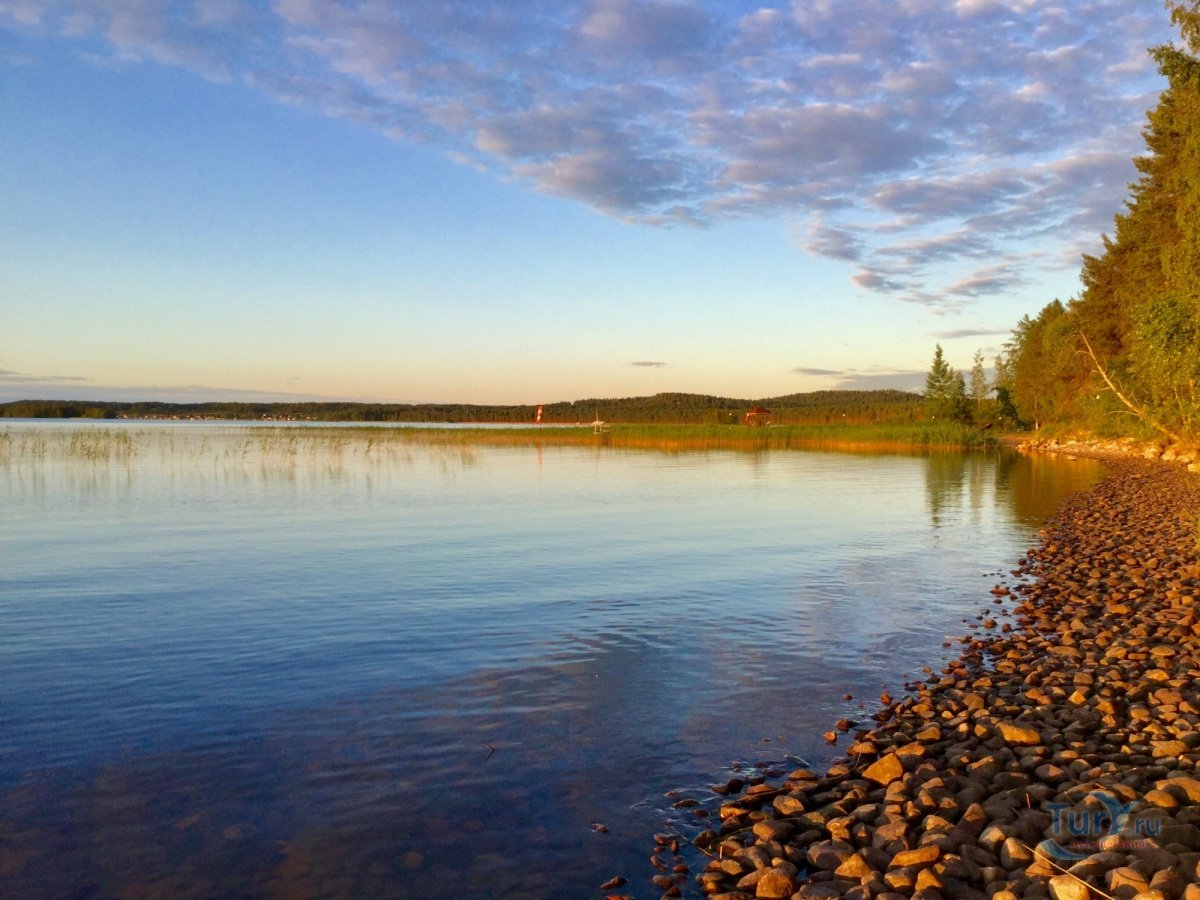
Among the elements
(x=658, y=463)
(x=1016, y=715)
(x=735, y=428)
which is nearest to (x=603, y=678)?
(x=1016, y=715)

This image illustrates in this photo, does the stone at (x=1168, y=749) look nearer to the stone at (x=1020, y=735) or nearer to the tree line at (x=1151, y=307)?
the stone at (x=1020, y=735)

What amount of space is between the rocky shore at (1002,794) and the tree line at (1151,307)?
23.1 metres

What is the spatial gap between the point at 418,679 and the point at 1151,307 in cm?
3165

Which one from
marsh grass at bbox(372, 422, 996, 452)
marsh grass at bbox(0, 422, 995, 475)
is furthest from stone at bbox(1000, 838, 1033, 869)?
marsh grass at bbox(372, 422, 996, 452)

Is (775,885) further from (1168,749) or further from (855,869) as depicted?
(1168,749)

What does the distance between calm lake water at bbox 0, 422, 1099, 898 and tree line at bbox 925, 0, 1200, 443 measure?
427 inches

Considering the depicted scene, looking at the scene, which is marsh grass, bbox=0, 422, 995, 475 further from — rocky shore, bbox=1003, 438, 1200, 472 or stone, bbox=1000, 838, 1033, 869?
stone, bbox=1000, 838, 1033, 869

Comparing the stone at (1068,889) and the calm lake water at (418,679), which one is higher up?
the stone at (1068,889)

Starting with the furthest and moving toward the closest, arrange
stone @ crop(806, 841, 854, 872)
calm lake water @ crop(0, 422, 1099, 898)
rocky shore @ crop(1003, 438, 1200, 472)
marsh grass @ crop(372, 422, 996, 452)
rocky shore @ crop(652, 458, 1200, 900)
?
1. marsh grass @ crop(372, 422, 996, 452)
2. rocky shore @ crop(1003, 438, 1200, 472)
3. calm lake water @ crop(0, 422, 1099, 898)
4. stone @ crop(806, 841, 854, 872)
5. rocky shore @ crop(652, 458, 1200, 900)

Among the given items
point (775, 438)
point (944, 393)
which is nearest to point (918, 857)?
point (775, 438)

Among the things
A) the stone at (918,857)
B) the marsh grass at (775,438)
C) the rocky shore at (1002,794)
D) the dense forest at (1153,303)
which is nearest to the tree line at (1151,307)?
the dense forest at (1153,303)

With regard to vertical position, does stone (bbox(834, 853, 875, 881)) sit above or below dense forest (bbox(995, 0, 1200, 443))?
below

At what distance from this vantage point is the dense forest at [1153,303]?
96.6 ft

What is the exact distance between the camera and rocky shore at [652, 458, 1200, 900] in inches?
213
